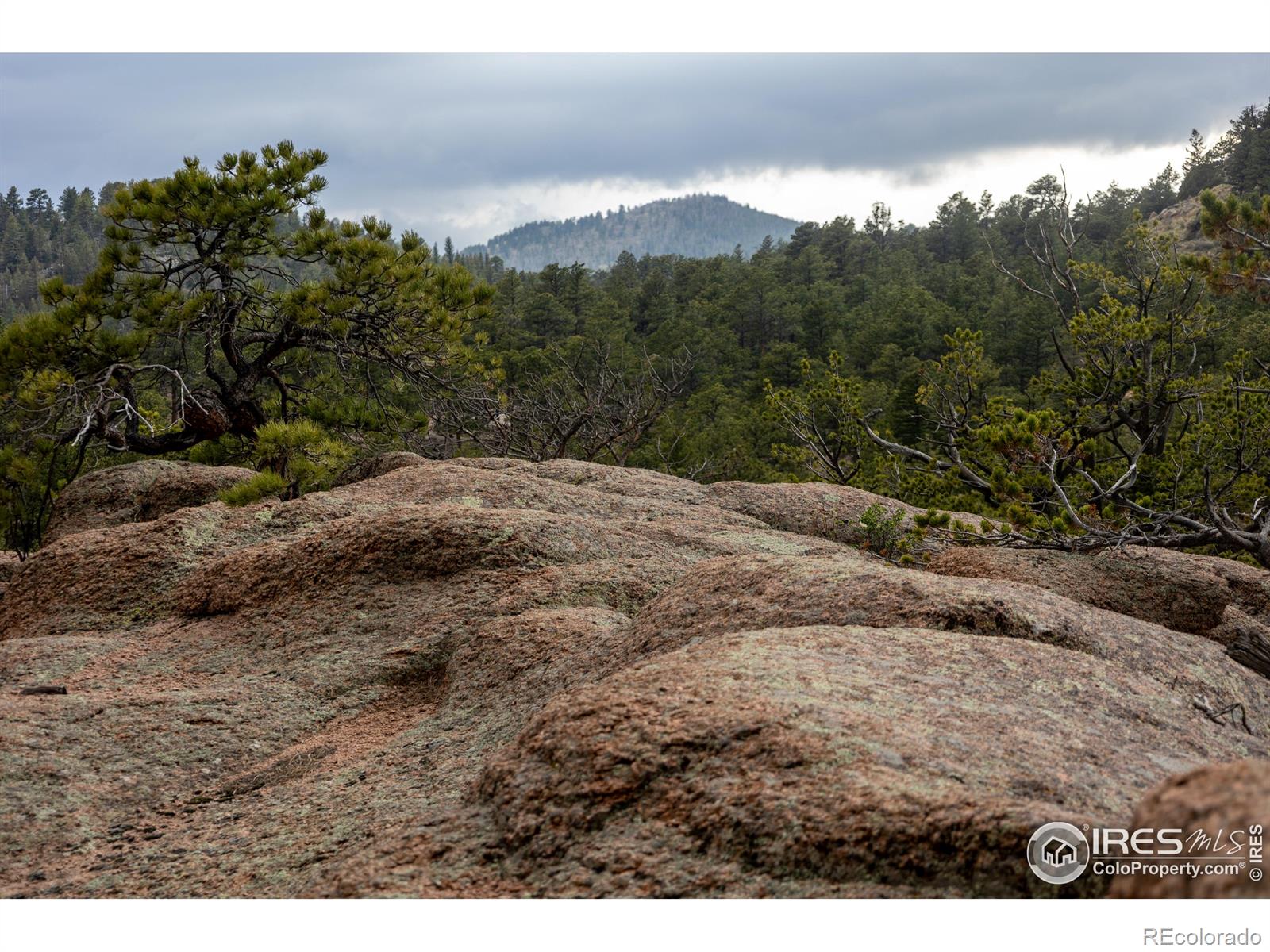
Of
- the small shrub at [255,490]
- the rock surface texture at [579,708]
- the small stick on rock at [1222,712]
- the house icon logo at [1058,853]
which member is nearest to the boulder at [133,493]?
the small shrub at [255,490]

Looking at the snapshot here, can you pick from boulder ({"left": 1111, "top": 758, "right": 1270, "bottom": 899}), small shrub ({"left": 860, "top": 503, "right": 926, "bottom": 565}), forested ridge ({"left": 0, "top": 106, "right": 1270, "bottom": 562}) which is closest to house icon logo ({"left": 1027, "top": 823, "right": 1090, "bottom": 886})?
boulder ({"left": 1111, "top": 758, "right": 1270, "bottom": 899})

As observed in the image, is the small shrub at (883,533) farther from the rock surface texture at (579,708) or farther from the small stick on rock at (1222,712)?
the small stick on rock at (1222,712)

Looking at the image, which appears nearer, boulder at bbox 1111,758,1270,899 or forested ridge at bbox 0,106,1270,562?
boulder at bbox 1111,758,1270,899

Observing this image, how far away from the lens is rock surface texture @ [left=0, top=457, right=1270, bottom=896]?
9.14 feet

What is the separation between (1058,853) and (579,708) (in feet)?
5.82

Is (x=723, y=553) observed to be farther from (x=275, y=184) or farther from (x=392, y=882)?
(x=275, y=184)

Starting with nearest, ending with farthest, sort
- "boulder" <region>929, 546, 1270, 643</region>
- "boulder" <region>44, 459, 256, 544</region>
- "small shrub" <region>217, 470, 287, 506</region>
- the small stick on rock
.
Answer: the small stick on rock < "boulder" <region>929, 546, 1270, 643</region> < "small shrub" <region>217, 470, 287, 506</region> < "boulder" <region>44, 459, 256, 544</region>

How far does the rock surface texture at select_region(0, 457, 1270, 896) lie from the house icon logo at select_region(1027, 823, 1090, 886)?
3 centimetres

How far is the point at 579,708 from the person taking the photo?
3.59 meters

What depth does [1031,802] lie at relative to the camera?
2.64 metres

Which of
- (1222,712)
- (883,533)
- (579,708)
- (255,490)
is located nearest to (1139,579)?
(883,533)
